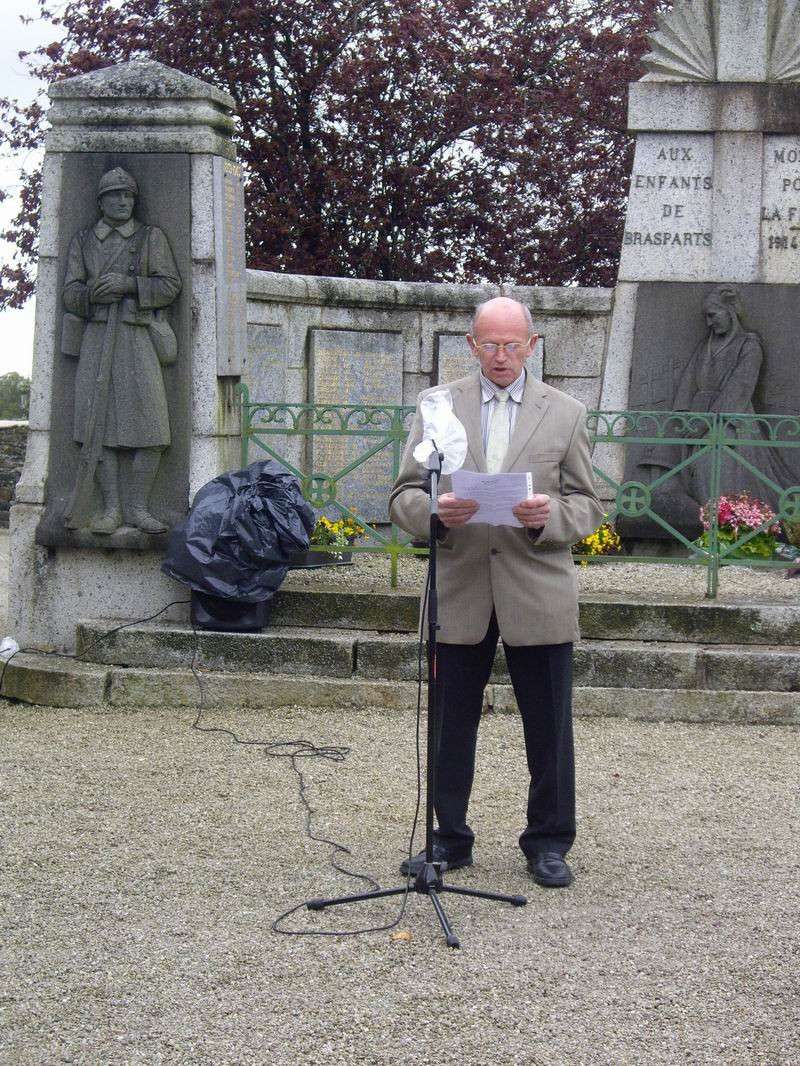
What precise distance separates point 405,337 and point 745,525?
299 cm

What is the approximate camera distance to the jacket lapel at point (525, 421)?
4727 mm

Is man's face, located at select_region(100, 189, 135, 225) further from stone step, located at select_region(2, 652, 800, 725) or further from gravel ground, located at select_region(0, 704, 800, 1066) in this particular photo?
gravel ground, located at select_region(0, 704, 800, 1066)

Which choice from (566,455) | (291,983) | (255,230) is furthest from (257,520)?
(255,230)

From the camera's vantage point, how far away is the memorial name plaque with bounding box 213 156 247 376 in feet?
25.4

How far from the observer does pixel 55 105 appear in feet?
25.8

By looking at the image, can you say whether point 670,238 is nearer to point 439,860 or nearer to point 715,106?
point 715,106

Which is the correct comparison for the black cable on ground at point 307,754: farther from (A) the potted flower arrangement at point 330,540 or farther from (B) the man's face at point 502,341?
(A) the potted flower arrangement at point 330,540

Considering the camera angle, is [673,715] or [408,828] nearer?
[408,828]

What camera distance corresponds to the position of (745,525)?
8922 mm

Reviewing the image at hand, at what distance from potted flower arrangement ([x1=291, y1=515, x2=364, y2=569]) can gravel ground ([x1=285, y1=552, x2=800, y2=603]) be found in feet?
0.15

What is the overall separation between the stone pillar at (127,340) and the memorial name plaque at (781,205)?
149 inches

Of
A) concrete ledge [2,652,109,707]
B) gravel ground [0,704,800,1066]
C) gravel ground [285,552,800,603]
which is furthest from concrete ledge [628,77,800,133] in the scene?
concrete ledge [2,652,109,707]

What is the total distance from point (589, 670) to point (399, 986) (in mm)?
3512

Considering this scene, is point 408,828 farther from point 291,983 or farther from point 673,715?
point 673,715
